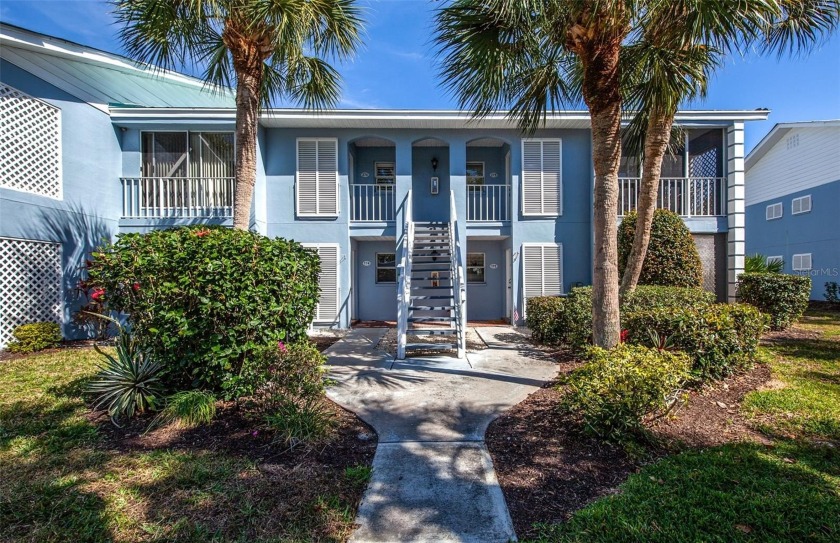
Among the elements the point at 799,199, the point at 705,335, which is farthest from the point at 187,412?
the point at 799,199

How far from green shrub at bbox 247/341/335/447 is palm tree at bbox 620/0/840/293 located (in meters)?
A: 5.59

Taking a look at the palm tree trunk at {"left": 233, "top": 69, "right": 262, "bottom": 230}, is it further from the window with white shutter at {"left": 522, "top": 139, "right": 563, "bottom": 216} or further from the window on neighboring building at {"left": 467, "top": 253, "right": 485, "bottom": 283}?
the window on neighboring building at {"left": 467, "top": 253, "right": 485, "bottom": 283}

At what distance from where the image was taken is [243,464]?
3.26 metres

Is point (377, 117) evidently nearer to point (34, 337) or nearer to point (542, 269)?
point (542, 269)

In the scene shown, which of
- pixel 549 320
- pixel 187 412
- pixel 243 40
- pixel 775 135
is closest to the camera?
pixel 187 412

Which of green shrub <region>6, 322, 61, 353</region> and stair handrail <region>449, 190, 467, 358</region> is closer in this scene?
stair handrail <region>449, 190, 467, 358</region>

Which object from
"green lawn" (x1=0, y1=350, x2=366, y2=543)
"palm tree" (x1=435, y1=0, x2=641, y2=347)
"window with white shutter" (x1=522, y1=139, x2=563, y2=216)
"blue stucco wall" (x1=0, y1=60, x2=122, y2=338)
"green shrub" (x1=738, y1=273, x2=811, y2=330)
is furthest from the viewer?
"window with white shutter" (x1=522, y1=139, x2=563, y2=216)

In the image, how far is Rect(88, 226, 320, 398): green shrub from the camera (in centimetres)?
417

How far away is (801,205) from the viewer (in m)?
15.3

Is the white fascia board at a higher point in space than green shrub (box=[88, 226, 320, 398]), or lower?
higher

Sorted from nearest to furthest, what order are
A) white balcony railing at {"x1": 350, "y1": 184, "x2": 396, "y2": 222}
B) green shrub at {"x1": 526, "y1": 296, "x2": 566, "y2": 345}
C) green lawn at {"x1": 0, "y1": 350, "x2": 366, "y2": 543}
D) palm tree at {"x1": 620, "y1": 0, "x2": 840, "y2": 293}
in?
green lawn at {"x1": 0, "y1": 350, "x2": 366, "y2": 543}
palm tree at {"x1": 620, "y1": 0, "x2": 840, "y2": 293}
green shrub at {"x1": 526, "y1": 296, "x2": 566, "y2": 345}
white balcony railing at {"x1": 350, "y1": 184, "x2": 396, "y2": 222}

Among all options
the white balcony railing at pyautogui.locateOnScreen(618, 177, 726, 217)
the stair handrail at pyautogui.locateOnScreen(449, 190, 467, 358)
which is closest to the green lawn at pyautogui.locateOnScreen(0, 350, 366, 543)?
the stair handrail at pyautogui.locateOnScreen(449, 190, 467, 358)

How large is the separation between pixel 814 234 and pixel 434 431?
62.3ft

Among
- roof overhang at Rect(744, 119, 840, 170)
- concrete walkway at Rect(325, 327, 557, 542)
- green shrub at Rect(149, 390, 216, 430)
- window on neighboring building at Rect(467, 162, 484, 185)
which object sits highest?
roof overhang at Rect(744, 119, 840, 170)
